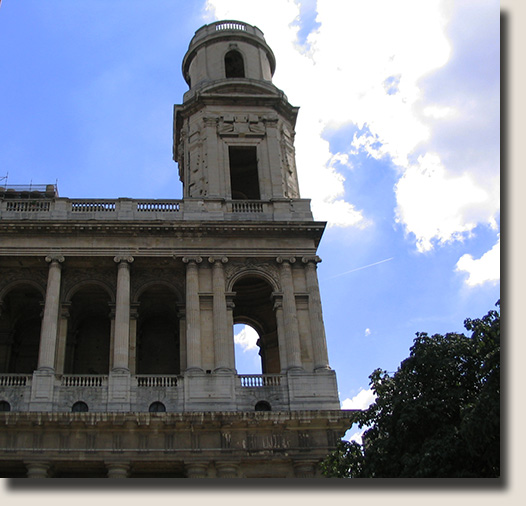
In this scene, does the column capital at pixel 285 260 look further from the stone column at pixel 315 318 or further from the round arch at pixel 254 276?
the round arch at pixel 254 276

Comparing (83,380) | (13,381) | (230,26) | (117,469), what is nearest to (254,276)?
(83,380)

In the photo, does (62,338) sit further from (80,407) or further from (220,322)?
(220,322)

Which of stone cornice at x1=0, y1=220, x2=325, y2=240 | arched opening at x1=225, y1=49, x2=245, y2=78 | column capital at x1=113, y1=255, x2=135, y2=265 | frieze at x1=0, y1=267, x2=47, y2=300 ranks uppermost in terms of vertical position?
arched opening at x1=225, y1=49, x2=245, y2=78

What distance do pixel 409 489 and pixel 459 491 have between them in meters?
0.64

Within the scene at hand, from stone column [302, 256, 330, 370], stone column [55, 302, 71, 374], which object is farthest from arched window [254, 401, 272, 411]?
stone column [55, 302, 71, 374]

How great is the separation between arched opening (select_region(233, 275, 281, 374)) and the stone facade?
0.24 ft

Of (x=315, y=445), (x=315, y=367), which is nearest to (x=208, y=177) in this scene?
(x=315, y=367)

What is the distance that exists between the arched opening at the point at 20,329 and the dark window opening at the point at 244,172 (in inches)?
443

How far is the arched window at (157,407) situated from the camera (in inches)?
913

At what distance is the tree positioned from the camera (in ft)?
45.8

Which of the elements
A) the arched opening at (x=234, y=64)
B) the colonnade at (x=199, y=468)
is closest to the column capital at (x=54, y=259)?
the colonnade at (x=199, y=468)

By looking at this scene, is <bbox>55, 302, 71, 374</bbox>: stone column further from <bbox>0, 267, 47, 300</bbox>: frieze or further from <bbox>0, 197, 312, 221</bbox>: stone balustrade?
<bbox>0, 197, 312, 221</bbox>: stone balustrade

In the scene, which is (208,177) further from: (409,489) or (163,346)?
(409,489)

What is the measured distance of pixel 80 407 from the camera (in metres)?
23.0
